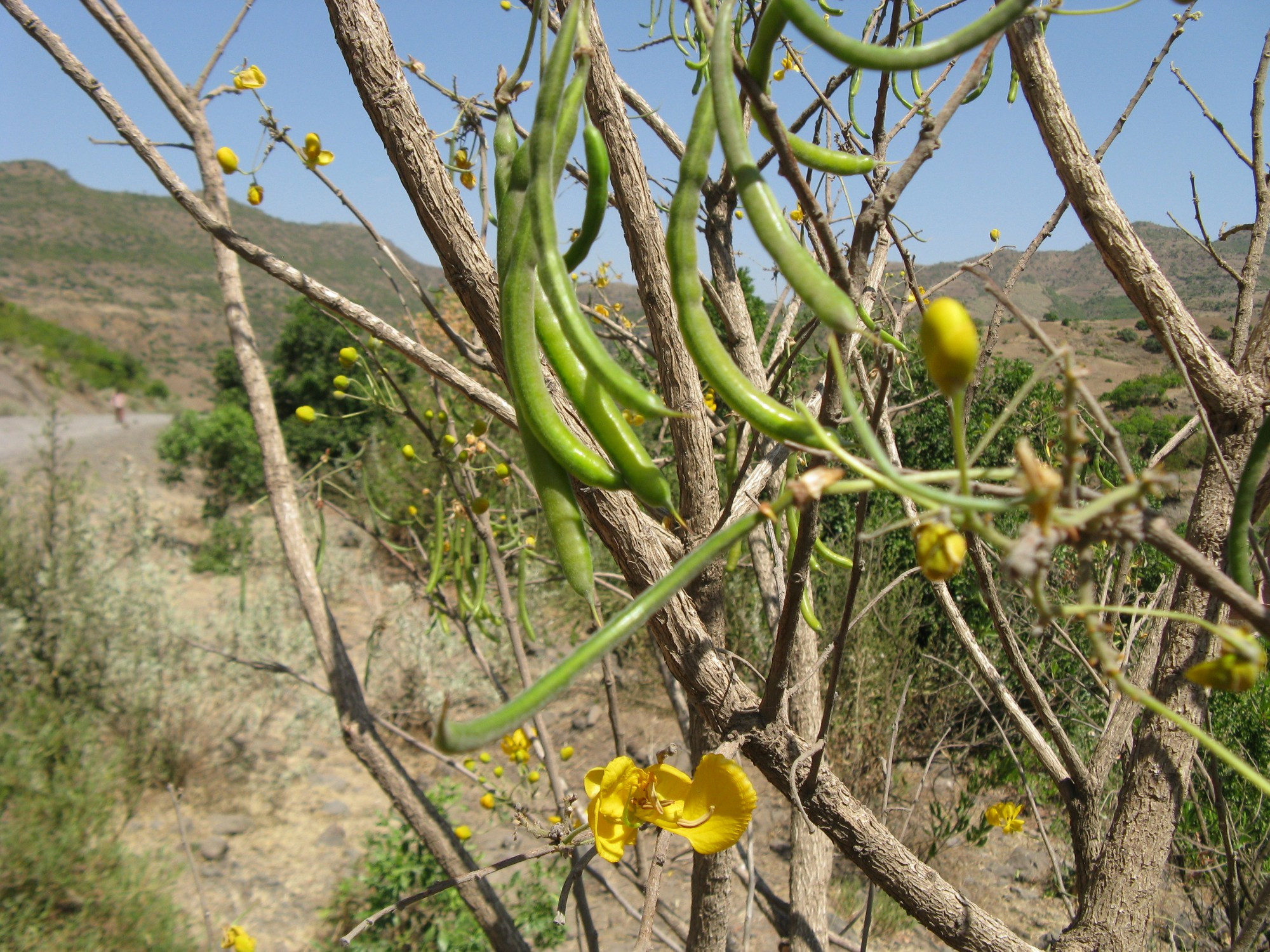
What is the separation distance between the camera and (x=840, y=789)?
82cm

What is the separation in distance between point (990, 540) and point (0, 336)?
29096 mm

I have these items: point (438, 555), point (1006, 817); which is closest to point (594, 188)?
A: point (438, 555)

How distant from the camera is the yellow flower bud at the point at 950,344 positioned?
0.36m

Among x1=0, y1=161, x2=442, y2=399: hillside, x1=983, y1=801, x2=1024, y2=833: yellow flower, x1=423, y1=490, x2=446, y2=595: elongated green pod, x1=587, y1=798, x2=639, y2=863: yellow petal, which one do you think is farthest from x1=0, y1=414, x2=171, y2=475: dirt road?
x1=0, y1=161, x2=442, y2=399: hillside

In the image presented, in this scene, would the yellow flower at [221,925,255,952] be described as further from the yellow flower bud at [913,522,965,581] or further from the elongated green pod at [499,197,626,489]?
the yellow flower bud at [913,522,965,581]

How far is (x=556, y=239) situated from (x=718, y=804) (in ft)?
1.77

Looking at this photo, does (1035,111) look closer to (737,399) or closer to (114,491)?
(737,399)

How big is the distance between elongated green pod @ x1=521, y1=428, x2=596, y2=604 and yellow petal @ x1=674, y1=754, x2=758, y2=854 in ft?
0.71

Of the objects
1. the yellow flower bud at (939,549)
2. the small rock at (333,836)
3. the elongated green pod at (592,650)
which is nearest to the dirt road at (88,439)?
the small rock at (333,836)

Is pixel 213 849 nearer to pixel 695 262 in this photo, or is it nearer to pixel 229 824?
pixel 229 824

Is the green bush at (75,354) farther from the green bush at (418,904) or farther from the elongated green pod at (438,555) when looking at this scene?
the elongated green pod at (438,555)

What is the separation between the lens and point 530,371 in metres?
0.55

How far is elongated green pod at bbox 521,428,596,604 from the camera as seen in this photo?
59cm

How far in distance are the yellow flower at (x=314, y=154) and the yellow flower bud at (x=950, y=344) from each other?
4.79 ft
